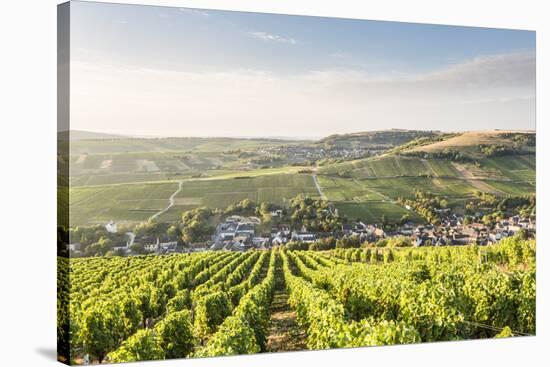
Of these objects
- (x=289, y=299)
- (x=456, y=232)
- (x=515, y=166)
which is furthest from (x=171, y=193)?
(x=515, y=166)

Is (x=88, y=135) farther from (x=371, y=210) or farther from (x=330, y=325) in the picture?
(x=371, y=210)

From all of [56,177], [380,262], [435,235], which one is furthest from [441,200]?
[56,177]

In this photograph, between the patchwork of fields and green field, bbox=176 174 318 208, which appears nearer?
the patchwork of fields

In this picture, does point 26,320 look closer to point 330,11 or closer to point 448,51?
point 330,11

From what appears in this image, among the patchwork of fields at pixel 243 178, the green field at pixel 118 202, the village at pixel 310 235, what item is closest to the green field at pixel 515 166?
the patchwork of fields at pixel 243 178

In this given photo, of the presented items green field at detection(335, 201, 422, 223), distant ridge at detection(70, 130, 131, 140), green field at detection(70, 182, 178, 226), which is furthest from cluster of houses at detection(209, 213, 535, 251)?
distant ridge at detection(70, 130, 131, 140)

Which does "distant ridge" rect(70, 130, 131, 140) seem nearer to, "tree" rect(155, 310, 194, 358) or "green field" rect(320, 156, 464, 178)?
"tree" rect(155, 310, 194, 358)

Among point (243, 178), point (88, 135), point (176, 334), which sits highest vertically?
point (88, 135)

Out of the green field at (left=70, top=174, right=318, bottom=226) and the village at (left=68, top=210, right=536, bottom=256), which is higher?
the green field at (left=70, top=174, right=318, bottom=226)

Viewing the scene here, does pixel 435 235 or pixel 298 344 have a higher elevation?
pixel 435 235
